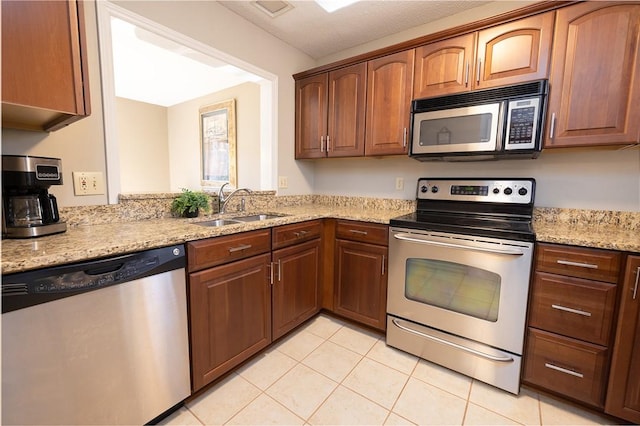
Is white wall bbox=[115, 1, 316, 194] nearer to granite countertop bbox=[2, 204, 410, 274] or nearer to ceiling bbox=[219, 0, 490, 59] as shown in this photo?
ceiling bbox=[219, 0, 490, 59]

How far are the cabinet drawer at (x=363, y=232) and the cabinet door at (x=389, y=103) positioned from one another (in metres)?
0.61

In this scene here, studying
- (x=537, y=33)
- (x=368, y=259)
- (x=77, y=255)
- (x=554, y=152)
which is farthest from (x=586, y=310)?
(x=77, y=255)

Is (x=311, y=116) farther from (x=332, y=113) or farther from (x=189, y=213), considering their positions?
(x=189, y=213)

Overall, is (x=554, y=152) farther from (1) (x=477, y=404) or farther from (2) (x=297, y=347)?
(2) (x=297, y=347)

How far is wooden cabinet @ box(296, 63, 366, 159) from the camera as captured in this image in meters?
2.22

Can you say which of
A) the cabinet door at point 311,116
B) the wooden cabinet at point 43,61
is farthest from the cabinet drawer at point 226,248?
the cabinet door at point 311,116

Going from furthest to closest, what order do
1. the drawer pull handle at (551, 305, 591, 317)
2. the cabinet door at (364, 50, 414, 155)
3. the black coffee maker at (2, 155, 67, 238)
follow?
the cabinet door at (364, 50, 414, 155) < the drawer pull handle at (551, 305, 591, 317) < the black coffee maker at (2, 155, 67, 238)

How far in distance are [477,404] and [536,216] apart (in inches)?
48.2

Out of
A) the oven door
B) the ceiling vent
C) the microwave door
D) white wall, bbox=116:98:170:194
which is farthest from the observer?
white wall, bbox=116:98:170:194

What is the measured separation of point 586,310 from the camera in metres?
1.31

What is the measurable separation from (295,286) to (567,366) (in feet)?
5.07

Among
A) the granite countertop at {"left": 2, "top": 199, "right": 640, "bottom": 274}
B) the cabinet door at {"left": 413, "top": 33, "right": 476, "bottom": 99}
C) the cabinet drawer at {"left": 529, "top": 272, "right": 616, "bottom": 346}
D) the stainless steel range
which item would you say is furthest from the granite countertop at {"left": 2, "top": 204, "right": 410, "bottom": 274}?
the cabinet drawer at {"left": 529, "top": 272, "right": 616, "bottom": 346}

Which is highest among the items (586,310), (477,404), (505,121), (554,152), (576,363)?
(505,121)

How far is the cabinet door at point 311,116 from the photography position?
7.91 ft
